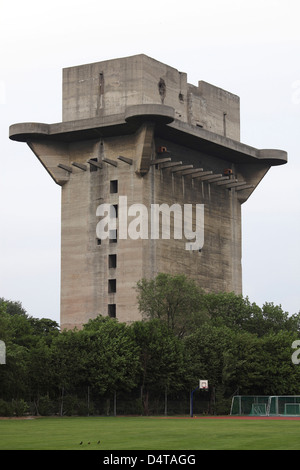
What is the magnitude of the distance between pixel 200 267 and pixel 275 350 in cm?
2930

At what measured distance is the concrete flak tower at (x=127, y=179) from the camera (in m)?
111

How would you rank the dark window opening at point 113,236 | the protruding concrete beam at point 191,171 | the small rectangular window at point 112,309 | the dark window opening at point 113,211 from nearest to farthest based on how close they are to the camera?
the small rectangular window at point 112,309
the dark window opening at point 113,236
the dark window opening at point 113,211
the protruding concrete beam at point 191,171

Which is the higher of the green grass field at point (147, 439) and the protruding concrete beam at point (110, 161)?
the protruding concrete beam at point (110, 161)

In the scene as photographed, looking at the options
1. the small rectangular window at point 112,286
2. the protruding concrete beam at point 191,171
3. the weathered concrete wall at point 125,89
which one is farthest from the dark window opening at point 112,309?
the weathered concrete wall at point 125,89

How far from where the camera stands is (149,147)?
110 m

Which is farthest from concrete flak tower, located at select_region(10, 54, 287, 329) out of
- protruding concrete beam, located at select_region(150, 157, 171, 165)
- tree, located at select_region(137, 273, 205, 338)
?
tree, located at select_region(137, 273, 205, 338)

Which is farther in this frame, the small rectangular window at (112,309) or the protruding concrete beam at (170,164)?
the small rectangular window at (112,309)

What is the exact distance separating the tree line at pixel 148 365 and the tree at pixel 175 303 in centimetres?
10

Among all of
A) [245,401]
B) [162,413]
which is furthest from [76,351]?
[245,401]

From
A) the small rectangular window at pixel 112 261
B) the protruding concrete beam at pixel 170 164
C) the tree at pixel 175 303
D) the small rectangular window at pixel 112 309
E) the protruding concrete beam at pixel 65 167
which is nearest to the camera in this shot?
the tree at pixel 175 303

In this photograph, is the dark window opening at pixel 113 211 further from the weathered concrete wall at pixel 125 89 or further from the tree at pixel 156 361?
the tree at pixel 156 361

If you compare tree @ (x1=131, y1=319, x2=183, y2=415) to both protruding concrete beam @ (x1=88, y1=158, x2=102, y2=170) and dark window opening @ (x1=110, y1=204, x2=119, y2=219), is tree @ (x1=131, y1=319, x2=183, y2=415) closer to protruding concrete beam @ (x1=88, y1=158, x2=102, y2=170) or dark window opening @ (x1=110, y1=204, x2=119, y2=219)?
dark window opening @ (x1=110, y1=204, x2=119, y2=219)

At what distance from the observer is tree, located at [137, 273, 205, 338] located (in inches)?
3873
